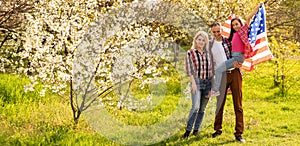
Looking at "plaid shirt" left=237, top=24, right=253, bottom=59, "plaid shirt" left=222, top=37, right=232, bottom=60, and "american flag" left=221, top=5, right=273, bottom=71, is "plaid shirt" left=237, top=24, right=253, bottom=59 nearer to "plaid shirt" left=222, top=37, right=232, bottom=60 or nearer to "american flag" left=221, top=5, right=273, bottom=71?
"american flag" left=221, top=5, right=273, bottom=71

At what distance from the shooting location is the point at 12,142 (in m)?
4.45

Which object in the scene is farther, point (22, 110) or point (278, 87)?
point (278, 87)

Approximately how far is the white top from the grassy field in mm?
1168

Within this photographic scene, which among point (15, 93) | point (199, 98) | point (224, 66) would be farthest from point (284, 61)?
point (15, 93)

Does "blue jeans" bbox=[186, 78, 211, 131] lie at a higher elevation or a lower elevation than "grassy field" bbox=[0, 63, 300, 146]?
higher

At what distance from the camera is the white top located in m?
5.04

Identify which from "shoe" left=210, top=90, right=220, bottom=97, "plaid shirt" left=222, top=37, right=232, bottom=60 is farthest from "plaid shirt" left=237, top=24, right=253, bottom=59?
"shoe" left=210, top=90, right=220, bottom=97

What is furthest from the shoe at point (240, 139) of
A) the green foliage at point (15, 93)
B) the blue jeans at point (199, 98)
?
the green foliage at point (15, 93)

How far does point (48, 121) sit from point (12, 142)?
0.84 meters

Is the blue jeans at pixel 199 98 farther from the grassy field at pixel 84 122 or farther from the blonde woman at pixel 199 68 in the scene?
the grassy field at pixel 84 122

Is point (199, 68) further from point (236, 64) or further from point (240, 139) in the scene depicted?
point (240, 139)

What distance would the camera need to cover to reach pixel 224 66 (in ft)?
16.1

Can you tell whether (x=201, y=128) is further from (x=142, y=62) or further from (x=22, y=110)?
(x=22, y=110)

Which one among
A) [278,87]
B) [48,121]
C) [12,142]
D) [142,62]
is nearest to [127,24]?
[142,62]
